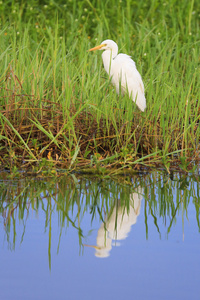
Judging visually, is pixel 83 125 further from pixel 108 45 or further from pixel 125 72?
pixel 108 45

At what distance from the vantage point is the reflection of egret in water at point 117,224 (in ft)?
10.8

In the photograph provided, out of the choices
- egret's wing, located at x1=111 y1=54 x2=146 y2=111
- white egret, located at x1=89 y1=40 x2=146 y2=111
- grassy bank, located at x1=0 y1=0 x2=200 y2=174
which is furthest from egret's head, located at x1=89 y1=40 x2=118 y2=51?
grassy bank, located at x1=0 y1=0 x2=200 y2=174

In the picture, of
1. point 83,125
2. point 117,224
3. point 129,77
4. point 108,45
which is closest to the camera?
point 117,224

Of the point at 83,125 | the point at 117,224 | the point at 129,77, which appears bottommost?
the point at 117,224

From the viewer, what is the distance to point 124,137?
5.05 meters

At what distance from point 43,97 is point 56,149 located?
584 millimetres

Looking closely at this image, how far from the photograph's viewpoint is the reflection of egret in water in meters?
3.29

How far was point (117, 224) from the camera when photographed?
370cm

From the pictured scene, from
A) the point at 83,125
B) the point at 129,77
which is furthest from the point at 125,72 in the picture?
the point at 83,125

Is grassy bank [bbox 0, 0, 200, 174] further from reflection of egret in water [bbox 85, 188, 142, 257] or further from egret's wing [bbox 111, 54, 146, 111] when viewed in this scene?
reflection of egret in water [bbox 85, 188, 142, 257]

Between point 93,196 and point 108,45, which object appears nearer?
point 93,196

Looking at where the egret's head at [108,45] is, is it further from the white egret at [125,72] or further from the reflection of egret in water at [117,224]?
the reflection of egret in water at [117,224]

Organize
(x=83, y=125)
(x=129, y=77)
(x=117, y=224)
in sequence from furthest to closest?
(x=129, y=77) → (x=83, y=125) → (x=117, y=224)

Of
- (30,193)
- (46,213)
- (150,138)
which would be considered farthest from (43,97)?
(46,213)
